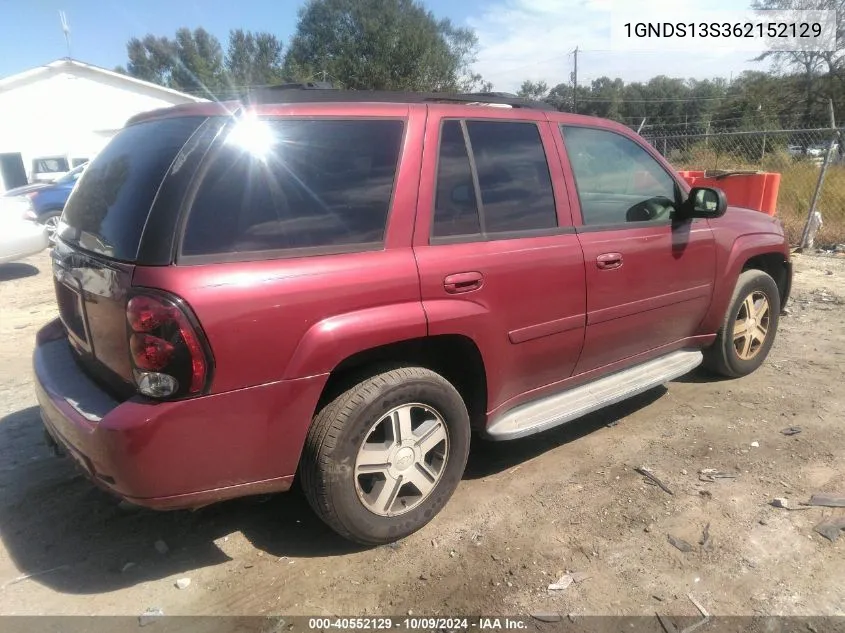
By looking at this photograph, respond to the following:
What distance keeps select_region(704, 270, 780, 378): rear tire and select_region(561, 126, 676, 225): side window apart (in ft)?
3.35

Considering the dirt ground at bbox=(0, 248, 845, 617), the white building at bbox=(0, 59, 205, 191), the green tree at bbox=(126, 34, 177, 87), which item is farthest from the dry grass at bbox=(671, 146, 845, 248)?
the green tree at bbox=(126, 34, 177, 87)

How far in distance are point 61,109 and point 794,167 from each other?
23.0 meters

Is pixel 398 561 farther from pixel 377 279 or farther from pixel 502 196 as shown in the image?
pixel 502 196

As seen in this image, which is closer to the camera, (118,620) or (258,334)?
(258,334)

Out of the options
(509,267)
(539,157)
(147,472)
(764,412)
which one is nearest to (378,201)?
(509,267)

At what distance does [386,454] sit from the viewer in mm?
2631

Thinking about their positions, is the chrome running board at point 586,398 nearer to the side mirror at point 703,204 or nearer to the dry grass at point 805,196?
the side mirror at point 703,204

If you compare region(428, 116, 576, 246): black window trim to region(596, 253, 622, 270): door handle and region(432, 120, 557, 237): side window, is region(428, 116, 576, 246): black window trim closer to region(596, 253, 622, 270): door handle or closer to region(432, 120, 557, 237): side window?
region(432, 120, 557, 237): side window

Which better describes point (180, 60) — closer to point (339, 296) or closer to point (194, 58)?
point (194, 58)

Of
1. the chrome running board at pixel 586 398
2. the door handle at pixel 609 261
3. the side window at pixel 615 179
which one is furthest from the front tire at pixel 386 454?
the side window at pixel 615 179

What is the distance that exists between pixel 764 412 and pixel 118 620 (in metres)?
3.83

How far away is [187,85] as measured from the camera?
5784cm

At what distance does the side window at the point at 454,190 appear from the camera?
2.77 m

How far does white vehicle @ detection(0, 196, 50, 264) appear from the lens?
8.68 m
